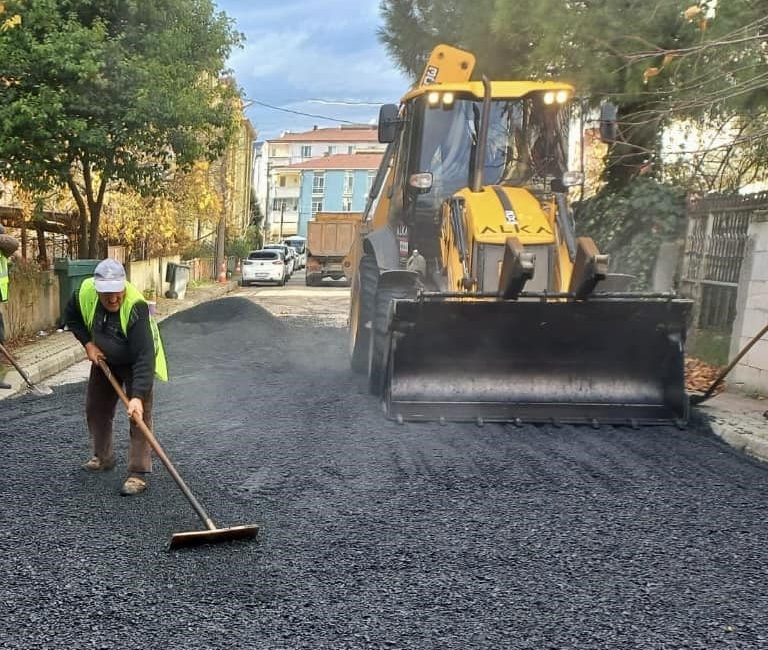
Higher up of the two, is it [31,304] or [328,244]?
[328,244]

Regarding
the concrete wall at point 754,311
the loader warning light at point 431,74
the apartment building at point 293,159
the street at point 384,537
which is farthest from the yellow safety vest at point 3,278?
the apartment building at point 293,159

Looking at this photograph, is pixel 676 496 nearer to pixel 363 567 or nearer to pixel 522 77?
pixel 363 567

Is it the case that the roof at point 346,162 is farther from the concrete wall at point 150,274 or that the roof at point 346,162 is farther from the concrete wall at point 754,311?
the concrete wall at point 754,311

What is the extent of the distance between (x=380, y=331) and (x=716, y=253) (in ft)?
15.6

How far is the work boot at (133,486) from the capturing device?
4.24m

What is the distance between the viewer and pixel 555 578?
3303mm

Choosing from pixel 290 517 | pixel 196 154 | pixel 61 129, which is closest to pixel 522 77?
pixel 196 154

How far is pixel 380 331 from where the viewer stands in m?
6.48

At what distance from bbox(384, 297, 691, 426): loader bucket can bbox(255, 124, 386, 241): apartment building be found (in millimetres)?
60969

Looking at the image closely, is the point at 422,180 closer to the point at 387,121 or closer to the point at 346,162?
the point at 387,121

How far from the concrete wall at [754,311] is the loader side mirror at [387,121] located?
Answer: 12.9ft

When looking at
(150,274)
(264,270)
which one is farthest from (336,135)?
(150,274)

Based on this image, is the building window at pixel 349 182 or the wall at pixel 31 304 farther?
the building window at pixel 349 182

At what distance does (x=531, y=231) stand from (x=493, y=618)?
12.7ft
